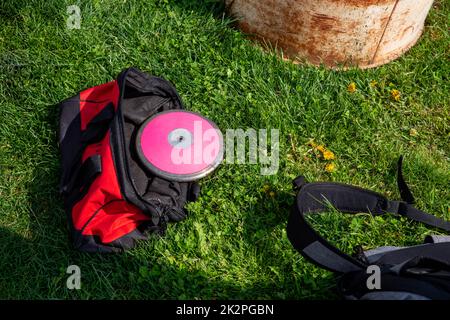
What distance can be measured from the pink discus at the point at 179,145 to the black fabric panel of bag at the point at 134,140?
5cm

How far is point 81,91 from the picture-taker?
10.5ft

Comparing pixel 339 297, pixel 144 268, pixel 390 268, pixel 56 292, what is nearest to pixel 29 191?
pixel 56 292

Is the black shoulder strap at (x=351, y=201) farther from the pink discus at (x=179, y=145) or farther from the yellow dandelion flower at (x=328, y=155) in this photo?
the pink discus at (x=179, y=145)

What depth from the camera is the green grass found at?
265 cm

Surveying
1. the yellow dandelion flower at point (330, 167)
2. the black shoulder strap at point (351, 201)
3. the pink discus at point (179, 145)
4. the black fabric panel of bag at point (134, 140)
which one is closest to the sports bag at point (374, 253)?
the black shoulder strap at point (351, 201)

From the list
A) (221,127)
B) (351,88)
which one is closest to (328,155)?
(351,88)

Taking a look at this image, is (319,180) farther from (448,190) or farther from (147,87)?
(147,87)

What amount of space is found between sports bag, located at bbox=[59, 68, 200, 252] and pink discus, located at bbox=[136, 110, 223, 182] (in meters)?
0.05

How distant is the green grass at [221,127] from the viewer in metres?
2.65

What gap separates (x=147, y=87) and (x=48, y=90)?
2.27ft

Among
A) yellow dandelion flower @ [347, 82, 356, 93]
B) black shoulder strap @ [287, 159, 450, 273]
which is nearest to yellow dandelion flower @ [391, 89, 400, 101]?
yellow dandelion flower @ [347, 82, 356, 93]

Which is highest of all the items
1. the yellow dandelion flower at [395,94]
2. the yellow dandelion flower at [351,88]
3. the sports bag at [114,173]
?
the yellow dandelion flower at [395,94]

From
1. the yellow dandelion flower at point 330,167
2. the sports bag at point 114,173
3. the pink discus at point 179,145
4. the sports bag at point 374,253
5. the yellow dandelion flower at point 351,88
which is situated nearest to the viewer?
the sports bag at point 374,253

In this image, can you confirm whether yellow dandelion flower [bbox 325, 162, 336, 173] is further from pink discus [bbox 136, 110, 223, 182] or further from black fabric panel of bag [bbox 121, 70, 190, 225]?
black fabric panel of bag [bbox 121, 70, 190, 225]
